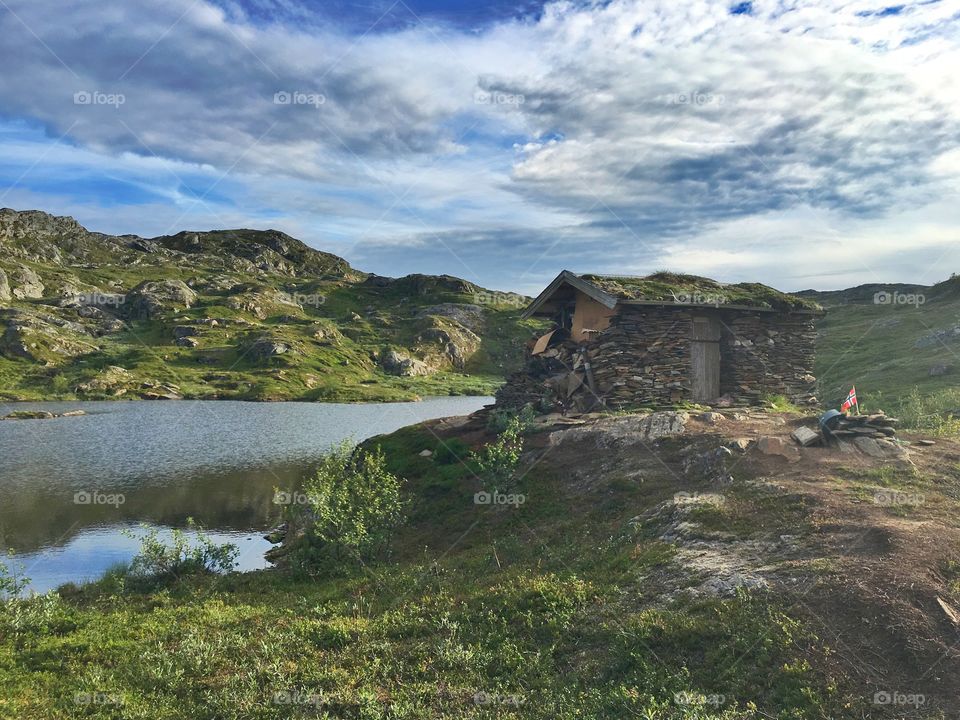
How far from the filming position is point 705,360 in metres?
31.0

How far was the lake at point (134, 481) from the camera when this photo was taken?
24734 mm

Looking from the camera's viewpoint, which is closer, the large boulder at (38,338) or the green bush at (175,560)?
the green bush at (175,560)

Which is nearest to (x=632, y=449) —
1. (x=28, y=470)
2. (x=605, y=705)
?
(x=605, y=705)

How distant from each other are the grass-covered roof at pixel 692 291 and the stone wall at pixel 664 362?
0.70m

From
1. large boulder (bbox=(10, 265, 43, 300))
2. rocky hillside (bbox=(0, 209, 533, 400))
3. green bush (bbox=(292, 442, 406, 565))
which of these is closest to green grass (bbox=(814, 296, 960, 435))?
green bush (bbox=(292, 442, 406, 565))

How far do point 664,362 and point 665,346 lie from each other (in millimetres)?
886

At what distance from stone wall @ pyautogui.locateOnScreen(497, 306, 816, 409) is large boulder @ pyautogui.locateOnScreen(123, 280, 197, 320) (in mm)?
172174
